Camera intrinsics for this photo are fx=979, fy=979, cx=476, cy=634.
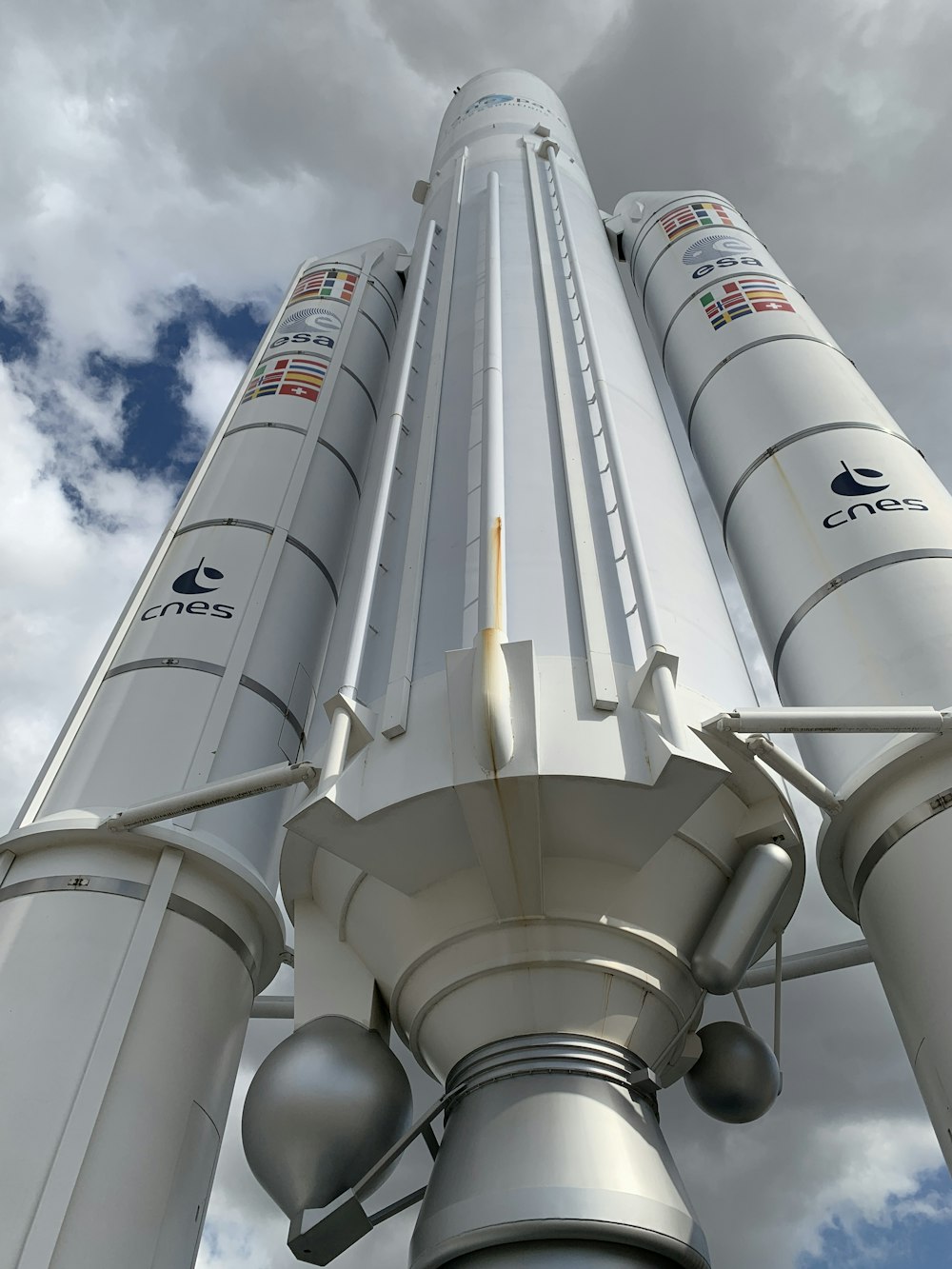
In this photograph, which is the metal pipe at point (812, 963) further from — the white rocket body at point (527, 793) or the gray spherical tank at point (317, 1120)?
the gray spherical tank at point (317, 1120)

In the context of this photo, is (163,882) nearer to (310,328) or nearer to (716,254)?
(310,328)

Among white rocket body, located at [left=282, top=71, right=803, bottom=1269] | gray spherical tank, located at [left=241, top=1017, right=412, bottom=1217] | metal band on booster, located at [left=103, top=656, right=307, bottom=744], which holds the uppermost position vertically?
metal band on booster, located at [left=103, top=656, right=307, bottom=744]

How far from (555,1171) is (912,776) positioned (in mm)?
2114

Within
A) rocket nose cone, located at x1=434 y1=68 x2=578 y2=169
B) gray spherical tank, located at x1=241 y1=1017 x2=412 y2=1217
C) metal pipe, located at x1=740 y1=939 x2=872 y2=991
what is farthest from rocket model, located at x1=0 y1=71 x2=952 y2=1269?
rocket nose cone, located at x1=434 y1=68 x2=578 y2=169

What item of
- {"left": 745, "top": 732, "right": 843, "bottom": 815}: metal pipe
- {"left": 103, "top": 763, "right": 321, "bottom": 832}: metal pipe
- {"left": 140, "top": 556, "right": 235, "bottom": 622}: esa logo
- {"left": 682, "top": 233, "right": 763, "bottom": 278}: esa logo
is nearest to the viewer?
{"left": 745, "top": 732, "right": 843, "bottom": 815}: metal pipe

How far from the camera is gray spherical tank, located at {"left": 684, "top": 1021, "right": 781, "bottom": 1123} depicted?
397 cm

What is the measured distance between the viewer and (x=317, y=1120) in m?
3.42

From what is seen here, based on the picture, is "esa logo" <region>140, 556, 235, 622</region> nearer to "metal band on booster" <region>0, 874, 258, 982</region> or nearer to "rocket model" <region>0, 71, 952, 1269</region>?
"rocket model" <region>0, 71, 952, 1269</region>

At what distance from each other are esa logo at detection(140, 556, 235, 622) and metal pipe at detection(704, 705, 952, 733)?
3.09 metres

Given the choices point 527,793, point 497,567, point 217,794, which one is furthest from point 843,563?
point 217,794

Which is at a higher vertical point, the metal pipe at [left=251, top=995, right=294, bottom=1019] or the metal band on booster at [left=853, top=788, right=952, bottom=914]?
the metal pipe at [left=251, top=995, right=294, bottom=1019]

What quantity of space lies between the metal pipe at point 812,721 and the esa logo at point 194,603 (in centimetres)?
309

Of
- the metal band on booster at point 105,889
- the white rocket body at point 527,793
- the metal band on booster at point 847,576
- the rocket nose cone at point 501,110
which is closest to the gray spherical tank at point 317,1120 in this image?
the white rocket body at point 527,793

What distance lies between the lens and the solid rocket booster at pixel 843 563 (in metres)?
3.81
